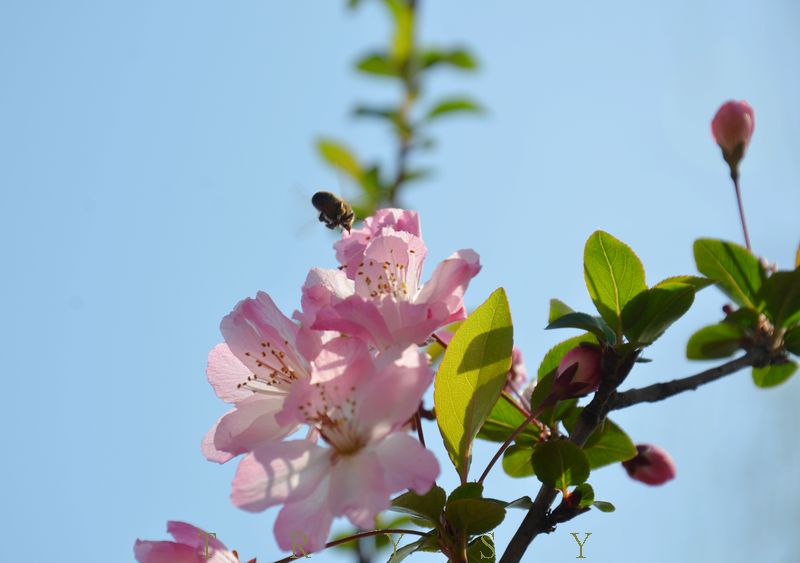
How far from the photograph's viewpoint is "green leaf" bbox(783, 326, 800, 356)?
1327 millimetres

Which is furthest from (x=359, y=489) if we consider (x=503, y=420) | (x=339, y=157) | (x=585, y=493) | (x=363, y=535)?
(x=339, y=157)

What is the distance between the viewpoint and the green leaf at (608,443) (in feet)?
4.70

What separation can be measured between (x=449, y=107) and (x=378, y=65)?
35 cm

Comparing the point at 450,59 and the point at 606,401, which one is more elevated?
the point at 450,59

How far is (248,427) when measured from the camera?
45.9 inches

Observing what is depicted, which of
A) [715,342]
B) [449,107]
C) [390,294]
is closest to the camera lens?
[390,294]

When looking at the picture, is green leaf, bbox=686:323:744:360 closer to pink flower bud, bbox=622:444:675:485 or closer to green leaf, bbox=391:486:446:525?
pink flower bud, bbox=622:444:675:485

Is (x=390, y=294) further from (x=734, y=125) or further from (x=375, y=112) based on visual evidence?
(x=375, y=112)

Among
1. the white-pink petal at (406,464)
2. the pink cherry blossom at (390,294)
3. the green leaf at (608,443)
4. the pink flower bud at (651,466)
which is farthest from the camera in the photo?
the pink flower bud at (651,466)

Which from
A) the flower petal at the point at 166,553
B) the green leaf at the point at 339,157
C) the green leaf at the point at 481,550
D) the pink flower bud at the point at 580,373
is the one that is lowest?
the green leaf at the point at 481,550

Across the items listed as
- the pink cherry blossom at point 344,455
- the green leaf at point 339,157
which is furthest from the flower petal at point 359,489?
the green leaf at point 339,157

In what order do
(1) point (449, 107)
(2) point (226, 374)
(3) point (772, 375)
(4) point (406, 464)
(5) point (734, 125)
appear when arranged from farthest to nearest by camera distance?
(1) point (449, 107)
(5) point (734, 125)
(3) point (772, 375)
(2) point (226, 374)
(4) point (406, 464)

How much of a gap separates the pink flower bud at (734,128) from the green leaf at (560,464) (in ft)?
2.53

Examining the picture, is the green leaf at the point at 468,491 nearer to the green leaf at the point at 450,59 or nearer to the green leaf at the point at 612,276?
the green leaf at the point at 612,276
